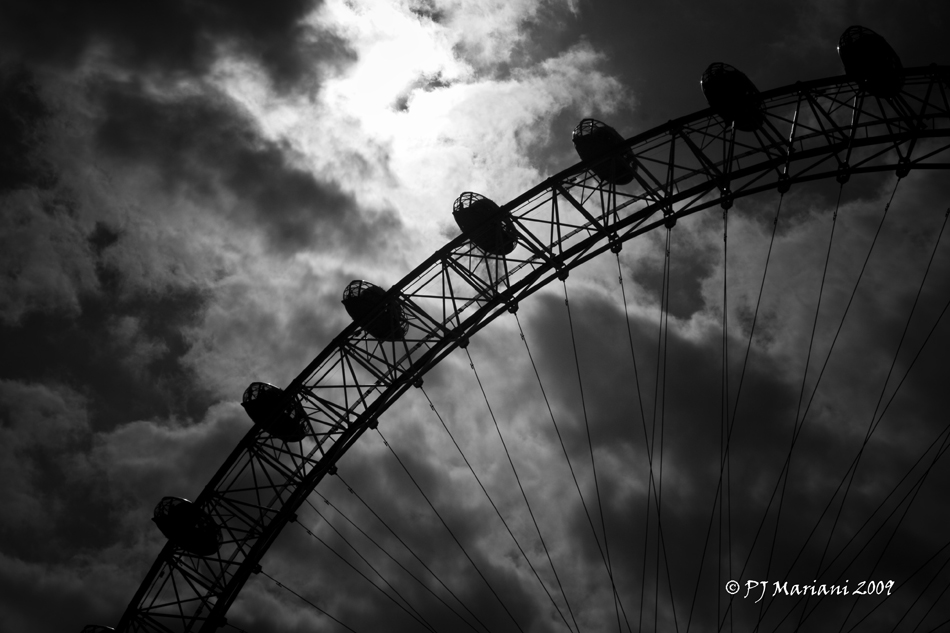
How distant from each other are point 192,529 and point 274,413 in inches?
170

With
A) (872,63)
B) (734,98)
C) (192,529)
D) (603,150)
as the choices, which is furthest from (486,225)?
(192,529)

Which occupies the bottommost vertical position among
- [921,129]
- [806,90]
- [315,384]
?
[315,384]

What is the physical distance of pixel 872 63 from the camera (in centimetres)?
2128

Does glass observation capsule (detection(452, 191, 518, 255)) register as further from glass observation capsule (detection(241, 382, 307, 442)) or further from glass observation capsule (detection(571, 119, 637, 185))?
glass observation capsule (detection(241, 382, 307, 442))

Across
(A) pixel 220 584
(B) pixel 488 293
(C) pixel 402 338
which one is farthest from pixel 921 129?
(A) pixel 220 584

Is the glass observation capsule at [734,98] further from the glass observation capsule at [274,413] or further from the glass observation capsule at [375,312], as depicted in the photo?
the glass observation capsule at [274,413]

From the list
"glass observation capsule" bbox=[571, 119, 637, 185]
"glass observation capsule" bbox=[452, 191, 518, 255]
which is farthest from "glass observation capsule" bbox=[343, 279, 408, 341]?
"glass observation capsule" bbox=[571, 119, 637, 185]

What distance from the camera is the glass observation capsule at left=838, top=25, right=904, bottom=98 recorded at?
2119cm

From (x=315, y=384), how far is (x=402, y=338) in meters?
3.12

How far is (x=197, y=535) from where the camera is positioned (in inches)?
983

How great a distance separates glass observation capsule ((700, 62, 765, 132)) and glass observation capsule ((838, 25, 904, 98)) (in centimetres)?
244

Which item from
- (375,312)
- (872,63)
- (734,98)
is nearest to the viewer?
(872,63)

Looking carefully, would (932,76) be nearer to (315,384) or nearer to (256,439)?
(315,384)

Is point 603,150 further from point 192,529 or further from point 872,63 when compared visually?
point 192,529
